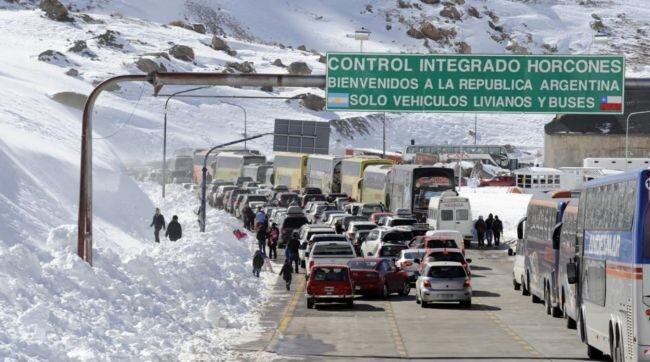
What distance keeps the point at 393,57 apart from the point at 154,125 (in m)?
98.4

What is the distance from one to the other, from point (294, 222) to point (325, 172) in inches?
1267

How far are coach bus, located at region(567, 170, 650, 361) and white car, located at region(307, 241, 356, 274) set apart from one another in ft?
57.0

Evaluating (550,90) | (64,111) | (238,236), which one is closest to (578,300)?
(550,90)

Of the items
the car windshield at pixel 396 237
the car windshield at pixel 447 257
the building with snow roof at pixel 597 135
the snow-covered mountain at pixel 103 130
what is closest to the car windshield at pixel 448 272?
the car windshield at pixel 447 257

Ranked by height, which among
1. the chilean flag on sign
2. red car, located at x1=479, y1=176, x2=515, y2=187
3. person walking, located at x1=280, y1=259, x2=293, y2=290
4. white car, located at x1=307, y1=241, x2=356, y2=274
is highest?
red car, located at x1=479, y1=176, x2=515, y2=187

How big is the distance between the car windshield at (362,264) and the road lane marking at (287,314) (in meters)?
1.86

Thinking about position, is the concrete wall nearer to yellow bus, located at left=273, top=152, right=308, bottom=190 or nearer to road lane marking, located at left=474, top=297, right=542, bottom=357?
yellow bus, located at left=273, top=152, right=308, bottom=190

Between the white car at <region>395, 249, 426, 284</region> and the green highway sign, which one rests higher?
the green highway sign

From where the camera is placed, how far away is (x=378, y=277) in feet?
134

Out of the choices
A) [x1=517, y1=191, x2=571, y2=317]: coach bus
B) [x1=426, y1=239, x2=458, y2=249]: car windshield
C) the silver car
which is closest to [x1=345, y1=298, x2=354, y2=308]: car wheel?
the silver car

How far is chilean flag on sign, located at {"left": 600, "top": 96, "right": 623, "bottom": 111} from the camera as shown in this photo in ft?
117

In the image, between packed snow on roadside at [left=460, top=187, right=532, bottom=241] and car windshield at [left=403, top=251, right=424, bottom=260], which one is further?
packed snow on roadside at [left=460, top=187, right=532, bottom=241]

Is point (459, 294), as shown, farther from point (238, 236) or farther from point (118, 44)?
point (118, 44)

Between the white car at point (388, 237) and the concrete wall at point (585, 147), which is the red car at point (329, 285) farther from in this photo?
the concrete wall at point (585, 147)
